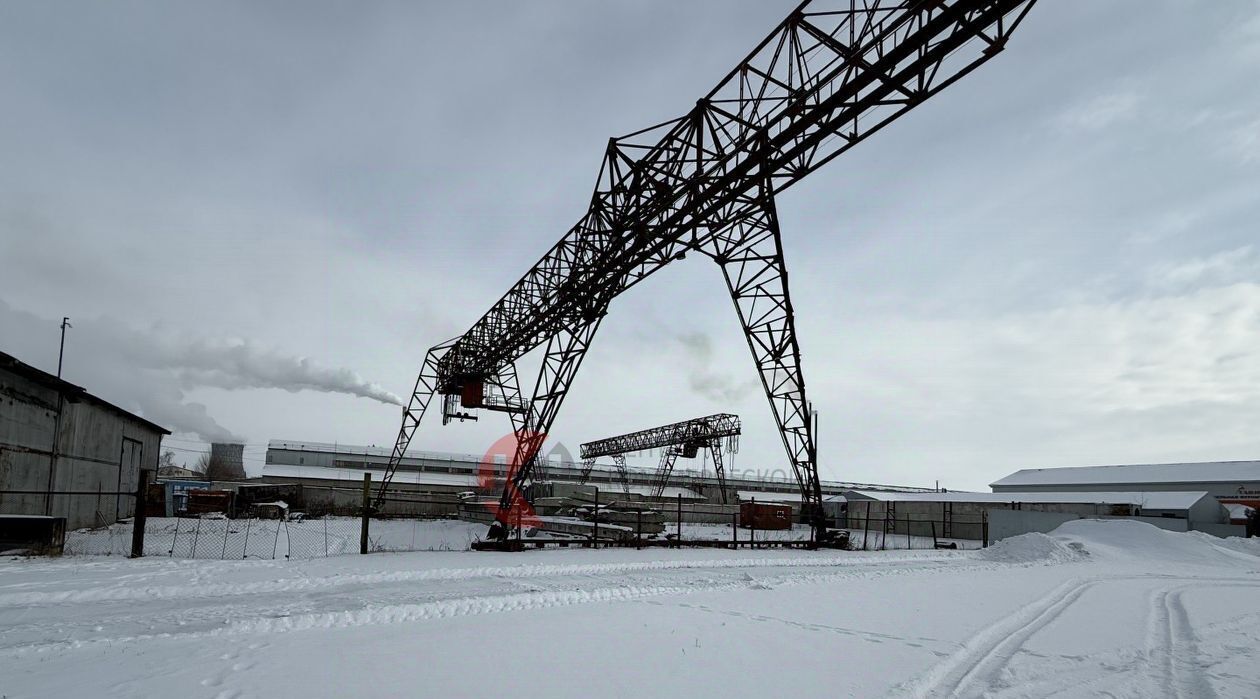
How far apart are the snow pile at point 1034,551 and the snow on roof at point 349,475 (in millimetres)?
48458

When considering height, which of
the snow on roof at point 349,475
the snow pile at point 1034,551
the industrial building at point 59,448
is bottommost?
the snow on roof at point 349,475

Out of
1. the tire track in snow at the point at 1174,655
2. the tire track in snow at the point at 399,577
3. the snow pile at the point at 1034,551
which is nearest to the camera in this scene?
the tire track in snow at the point at 1174,655

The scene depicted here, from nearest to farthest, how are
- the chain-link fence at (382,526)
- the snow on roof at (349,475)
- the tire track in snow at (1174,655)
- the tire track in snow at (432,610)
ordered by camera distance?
1. the tire track in snow at (1174,655)
2. the tire track in snow at (432,610)
3. the chain-link fence at (382,526)
4. the snow on roof at (349,475)

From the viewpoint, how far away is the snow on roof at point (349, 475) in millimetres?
61656

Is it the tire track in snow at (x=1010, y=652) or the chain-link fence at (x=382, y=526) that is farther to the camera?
the chain-link fence at (x=382, y=526)

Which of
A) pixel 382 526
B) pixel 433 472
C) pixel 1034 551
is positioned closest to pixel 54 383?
pixel 382 526

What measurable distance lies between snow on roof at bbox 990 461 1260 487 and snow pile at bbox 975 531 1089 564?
36783mm

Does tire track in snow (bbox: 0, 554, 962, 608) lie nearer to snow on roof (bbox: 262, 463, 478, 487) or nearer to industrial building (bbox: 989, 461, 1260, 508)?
industrial building (bbox: 989, 461, 1260, 508)

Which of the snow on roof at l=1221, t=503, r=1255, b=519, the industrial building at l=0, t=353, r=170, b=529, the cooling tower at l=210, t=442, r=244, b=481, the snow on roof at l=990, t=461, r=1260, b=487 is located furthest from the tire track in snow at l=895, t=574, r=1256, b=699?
the cooling tower at l=210, t=442, r=244, b=481

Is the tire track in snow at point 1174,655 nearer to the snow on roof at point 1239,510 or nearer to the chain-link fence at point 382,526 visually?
the chain-link fence at point 382,526

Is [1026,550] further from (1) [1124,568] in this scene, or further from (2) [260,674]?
(2) [260,674]

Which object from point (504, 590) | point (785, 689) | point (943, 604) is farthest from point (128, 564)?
point (943, 604)

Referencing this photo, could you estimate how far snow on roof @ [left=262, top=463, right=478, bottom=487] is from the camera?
6166cm

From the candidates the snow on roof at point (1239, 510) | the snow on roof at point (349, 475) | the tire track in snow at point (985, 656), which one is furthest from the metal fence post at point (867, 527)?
the snow on roof at point (349, 475)
